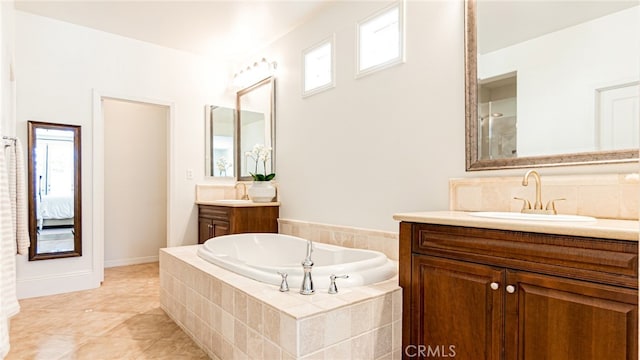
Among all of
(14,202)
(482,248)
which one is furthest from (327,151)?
(14,202)

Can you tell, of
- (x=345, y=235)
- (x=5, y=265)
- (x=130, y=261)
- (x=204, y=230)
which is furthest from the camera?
(x=130, y=261)

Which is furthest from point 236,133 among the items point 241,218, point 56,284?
point 56,284

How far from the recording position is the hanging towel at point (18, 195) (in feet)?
6.70

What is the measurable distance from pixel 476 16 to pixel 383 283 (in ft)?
5.24

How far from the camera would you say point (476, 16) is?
2088mm

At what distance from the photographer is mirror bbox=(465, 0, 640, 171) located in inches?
62.6

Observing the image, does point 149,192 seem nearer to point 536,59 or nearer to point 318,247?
point 318,247

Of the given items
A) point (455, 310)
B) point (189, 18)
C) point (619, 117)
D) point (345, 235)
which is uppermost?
point (189, 18)

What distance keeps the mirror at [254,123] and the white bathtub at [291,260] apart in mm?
934

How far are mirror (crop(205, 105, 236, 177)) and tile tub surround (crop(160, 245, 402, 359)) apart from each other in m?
2.19

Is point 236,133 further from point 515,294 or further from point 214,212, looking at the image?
point 515,294

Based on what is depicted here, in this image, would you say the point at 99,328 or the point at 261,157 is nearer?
the point at 99,328

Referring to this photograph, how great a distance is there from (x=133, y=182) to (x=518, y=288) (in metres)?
4.59

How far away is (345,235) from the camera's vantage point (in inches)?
114
